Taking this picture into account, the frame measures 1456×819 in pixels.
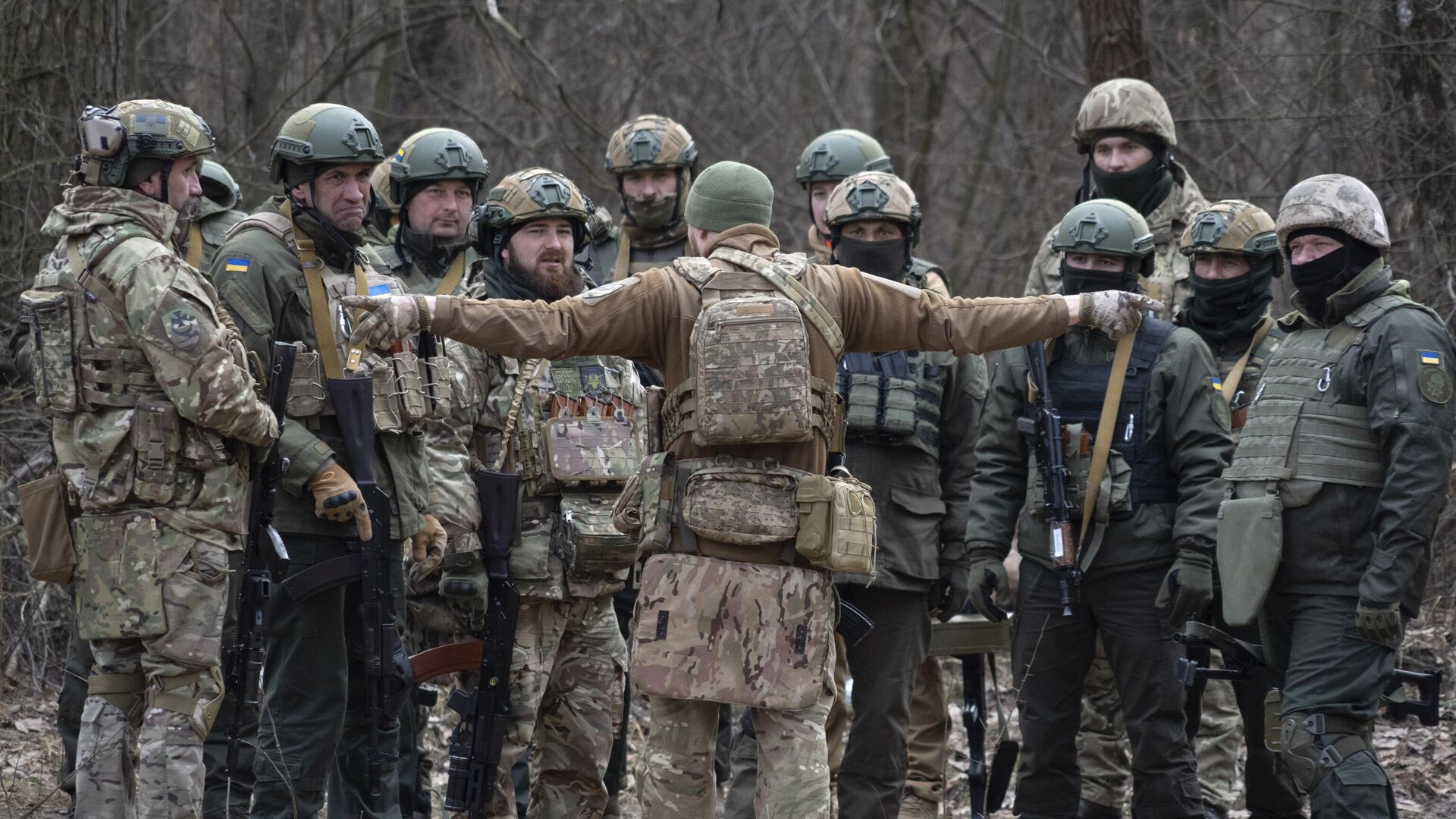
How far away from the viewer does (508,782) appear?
5766mm

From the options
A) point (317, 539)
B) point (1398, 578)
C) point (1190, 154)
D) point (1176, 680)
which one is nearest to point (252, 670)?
point (317, 539)

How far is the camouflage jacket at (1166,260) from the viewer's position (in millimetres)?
7594

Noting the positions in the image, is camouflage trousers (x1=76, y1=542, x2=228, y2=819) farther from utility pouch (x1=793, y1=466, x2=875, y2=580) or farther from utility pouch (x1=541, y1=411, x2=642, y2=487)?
utility pouch (x1=793, y1=466, x2=875, y2=580)

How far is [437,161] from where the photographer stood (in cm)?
648

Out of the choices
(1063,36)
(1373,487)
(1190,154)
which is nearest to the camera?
(1373,487)

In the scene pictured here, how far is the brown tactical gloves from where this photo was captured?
5.78 metres

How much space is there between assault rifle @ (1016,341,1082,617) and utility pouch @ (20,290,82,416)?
3.42 m

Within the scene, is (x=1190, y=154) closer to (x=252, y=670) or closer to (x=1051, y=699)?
(x=1051, y=699)

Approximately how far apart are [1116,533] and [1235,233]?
5.17 ft

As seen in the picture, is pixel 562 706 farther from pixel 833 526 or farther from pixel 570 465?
pixel 833 526

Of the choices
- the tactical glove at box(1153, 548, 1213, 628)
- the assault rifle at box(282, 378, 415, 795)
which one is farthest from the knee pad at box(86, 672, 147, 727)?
the tactical glove at box(1153, 548, 1213, 628)

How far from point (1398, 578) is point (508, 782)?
10.4 ft

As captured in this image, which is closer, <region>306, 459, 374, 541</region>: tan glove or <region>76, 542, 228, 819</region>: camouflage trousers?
<region>76, 542, 228, 819</region>: camouflage trousers

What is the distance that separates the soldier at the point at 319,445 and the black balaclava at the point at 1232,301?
3430 millimetres
